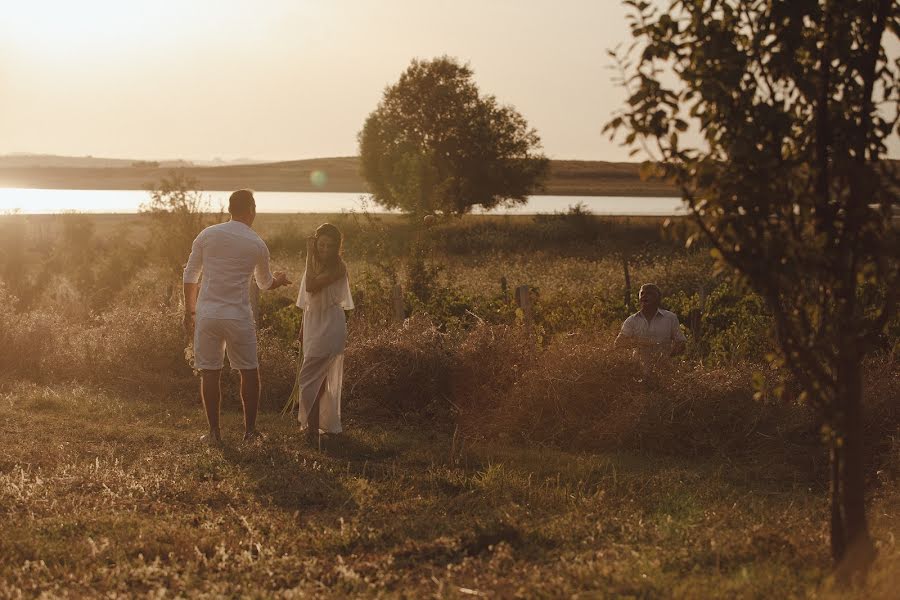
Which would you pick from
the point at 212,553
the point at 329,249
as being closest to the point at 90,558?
the point at 212,553

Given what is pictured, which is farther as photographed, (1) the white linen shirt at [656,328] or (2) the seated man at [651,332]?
(1) the white linen shirt at [656,328]

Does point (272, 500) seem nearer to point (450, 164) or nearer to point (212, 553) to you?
point (212, 553)

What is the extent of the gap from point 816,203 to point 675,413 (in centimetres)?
517

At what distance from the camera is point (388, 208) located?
226 feet

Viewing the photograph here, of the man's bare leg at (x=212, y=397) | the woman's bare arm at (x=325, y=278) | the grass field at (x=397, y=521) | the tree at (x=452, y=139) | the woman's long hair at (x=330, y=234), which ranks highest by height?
the tree at (x=452, y=139)

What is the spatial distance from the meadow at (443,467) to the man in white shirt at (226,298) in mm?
537

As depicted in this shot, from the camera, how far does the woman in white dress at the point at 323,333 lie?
10023mm

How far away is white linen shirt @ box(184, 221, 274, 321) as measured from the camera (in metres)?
9.38

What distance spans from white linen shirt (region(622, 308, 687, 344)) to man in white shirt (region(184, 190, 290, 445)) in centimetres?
365

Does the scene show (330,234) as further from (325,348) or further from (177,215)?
(177,215)

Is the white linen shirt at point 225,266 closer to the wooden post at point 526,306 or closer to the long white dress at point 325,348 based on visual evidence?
the long white dress at point 325,348

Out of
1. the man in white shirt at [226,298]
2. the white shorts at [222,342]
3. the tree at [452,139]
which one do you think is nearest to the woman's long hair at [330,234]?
the man in white shirt at [226,298]

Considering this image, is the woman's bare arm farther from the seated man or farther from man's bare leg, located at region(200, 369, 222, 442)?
the seated man

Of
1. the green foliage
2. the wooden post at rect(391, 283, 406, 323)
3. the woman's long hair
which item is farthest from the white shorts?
the green foliage
